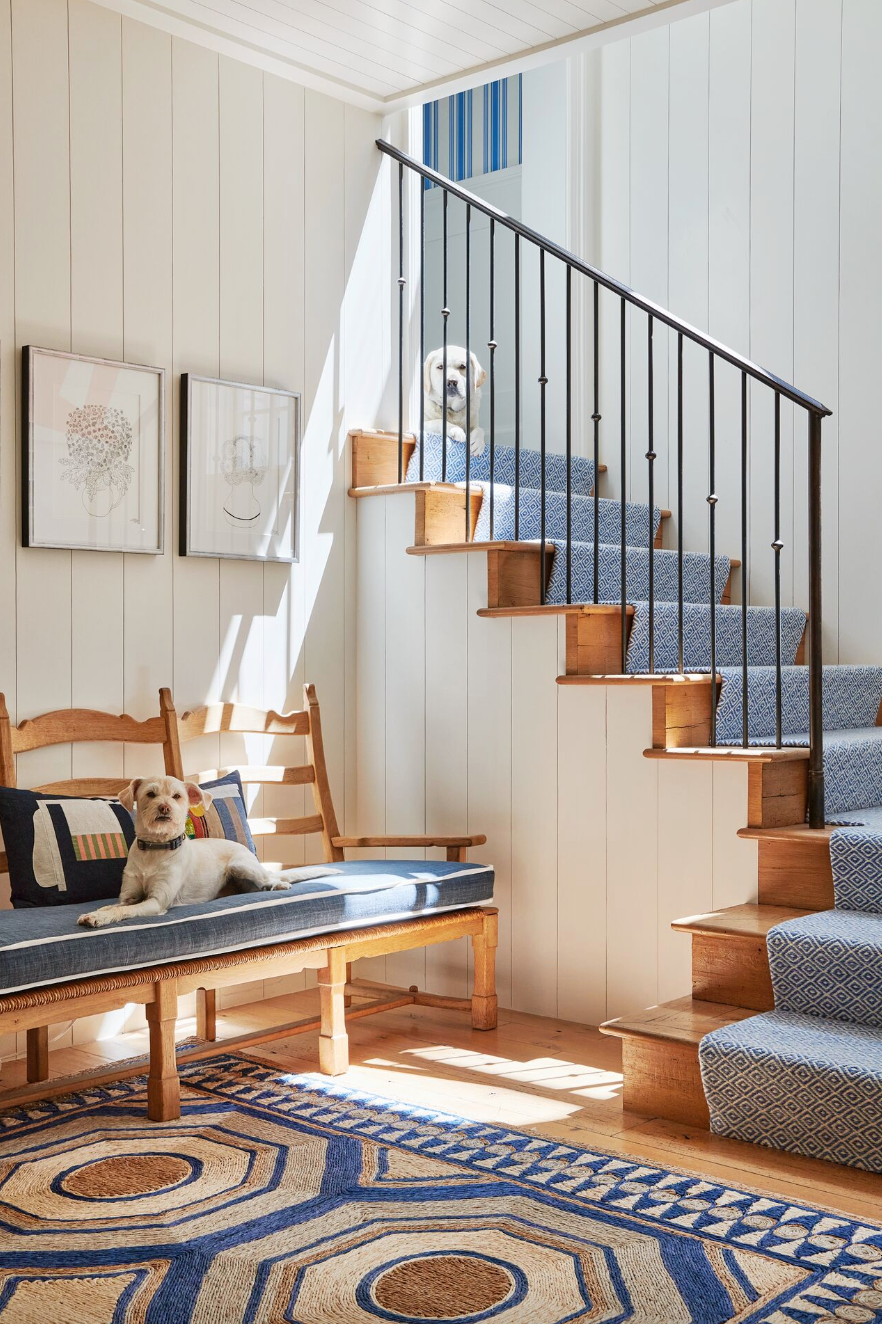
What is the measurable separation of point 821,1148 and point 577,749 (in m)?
1.37

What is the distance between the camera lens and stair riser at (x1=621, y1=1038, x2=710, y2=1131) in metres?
2.72

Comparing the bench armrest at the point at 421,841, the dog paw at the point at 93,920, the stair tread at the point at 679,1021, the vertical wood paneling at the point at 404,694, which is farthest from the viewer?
the vertical wood paneling at the point at 404,694

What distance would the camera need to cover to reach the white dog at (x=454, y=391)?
14.0ft

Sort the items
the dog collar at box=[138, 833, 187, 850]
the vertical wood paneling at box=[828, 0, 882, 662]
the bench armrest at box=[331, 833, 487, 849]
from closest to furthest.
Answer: the dog collar at box=[138, 833, 187, 850] < the bench armrest at box=[331, 833, 487, 849] < the vertical wood paneling at box=[828, 0, 882, 662]

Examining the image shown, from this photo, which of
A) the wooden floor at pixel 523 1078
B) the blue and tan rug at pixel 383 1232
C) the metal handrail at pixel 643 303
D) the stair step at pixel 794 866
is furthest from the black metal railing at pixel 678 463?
the blue and tan rug at pixel 383 1232

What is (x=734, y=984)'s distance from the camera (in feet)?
9.84

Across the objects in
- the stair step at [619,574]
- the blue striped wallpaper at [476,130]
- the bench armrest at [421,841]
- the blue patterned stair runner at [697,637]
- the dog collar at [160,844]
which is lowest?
the bench armrest at [421,841]

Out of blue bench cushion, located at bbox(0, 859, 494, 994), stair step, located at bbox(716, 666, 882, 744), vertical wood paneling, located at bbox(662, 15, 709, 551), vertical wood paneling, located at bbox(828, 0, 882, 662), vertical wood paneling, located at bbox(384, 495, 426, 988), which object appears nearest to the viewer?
blue bench cushion, located at bbox(0, 859, 494, 994)

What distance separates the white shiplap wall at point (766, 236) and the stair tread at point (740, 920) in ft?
4.58

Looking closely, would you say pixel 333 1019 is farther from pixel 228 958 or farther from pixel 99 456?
pixel 99 456

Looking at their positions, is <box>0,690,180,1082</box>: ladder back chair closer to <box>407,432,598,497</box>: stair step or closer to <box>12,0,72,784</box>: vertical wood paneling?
<box>12,0,72,784</box>: vertical wood paneling

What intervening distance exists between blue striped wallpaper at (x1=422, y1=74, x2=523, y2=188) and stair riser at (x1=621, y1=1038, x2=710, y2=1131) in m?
4.12

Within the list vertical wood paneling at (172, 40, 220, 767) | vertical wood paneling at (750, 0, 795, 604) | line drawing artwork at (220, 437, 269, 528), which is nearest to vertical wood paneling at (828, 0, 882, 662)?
vertical wood paneling at (750, 0, 795, 604)

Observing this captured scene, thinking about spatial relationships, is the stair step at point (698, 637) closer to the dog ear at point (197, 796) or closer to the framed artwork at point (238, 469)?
the framed artwork at point (238, 469)
